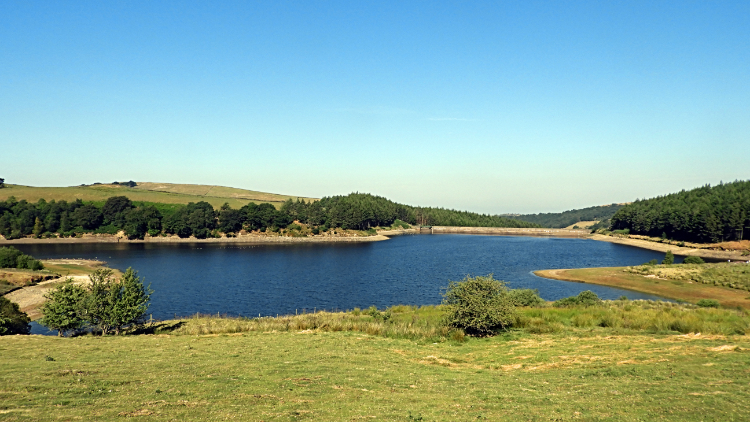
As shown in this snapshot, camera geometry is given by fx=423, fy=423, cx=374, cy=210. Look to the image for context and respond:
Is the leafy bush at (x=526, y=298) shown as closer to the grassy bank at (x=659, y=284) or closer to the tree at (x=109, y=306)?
the grassy bank at (x=659, y=284)

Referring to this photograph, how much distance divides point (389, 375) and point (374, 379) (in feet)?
4.69

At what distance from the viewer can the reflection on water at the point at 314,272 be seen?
2712 inches

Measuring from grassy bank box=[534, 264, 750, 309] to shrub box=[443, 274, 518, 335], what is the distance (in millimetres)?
41278

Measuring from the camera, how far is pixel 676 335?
31.1m

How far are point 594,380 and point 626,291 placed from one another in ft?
209

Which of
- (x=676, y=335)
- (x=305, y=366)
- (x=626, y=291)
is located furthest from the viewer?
(x=626, y=291)

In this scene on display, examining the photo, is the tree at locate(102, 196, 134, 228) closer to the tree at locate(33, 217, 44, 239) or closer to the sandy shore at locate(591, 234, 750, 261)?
the tree at locate(33, 217, 44, 239)

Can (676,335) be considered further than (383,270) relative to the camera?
No

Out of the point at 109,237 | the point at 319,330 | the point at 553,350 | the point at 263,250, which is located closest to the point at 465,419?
the point at 553,350

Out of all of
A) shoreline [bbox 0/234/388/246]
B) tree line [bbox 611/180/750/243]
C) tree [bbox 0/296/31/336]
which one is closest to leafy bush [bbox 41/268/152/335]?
tree [bbox 0/296/31/336]

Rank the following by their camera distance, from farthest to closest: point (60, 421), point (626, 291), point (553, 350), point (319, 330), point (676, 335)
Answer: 1. point (626, 291)
2. point (319, 330)
3. point (676, 335)
4. point (553, 350)
5. point (60, 421)

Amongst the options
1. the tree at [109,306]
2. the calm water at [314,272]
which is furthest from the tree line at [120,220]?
the tree at [109,306]

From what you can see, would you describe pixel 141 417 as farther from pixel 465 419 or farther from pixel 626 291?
pixel 626 291

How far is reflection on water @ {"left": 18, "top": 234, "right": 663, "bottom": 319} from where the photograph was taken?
68875 mm
